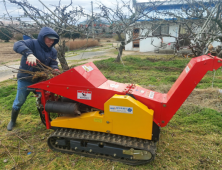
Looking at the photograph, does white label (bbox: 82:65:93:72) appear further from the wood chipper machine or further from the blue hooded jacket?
the blue hooded jacket

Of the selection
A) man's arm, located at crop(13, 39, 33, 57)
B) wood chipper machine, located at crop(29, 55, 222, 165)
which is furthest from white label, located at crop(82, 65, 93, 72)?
man's arm, located at crop(13, 39, 33, 57)

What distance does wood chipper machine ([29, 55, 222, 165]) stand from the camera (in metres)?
2.63

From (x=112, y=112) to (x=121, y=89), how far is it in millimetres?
436

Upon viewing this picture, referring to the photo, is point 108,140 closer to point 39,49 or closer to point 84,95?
point 84,95

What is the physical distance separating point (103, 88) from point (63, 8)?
5.65 meters

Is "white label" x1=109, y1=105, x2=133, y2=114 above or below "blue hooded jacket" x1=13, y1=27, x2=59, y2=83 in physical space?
below

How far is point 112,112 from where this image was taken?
8.99ft

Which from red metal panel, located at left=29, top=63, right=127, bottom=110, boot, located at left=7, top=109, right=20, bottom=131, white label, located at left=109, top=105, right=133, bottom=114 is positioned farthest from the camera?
boot, located at left=7, top=109, right=20, bottom=131

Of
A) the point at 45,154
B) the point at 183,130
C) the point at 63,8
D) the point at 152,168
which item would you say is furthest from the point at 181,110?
the point at 63,8

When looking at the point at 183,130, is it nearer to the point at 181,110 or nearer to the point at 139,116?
the point at 181,110

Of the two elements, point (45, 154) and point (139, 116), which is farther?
point (45, 154)

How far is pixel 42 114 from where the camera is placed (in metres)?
3.58

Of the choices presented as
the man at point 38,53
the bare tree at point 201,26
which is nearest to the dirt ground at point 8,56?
the man at point 38,53

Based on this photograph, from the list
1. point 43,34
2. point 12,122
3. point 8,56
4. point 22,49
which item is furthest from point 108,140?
point 8,56
